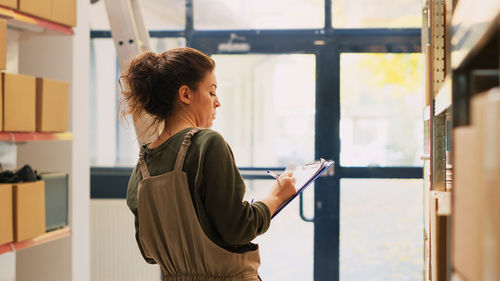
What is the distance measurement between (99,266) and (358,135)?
1.89m

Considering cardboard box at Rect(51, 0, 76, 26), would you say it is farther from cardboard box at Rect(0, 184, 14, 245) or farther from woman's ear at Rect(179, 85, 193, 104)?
woman's ear at Rect(179, 85, 193, 104)

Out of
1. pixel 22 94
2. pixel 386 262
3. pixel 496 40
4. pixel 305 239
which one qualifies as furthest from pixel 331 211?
pixel 496 40

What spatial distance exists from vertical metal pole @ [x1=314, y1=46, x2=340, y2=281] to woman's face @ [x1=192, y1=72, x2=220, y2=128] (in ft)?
7.05

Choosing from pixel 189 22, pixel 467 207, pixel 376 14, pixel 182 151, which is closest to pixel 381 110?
pixel 376 14

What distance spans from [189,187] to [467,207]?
0.75 metres

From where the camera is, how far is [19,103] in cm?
233

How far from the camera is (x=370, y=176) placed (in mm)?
3379

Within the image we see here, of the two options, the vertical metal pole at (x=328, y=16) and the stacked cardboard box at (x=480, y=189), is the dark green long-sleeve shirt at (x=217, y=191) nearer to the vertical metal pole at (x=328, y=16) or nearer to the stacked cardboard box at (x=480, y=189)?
the stacked cardboard box at (x=480, y=189)

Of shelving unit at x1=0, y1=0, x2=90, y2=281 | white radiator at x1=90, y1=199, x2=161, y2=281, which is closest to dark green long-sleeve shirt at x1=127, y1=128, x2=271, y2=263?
shelving unit at x1=0, y1=0, x2=90, y2=281

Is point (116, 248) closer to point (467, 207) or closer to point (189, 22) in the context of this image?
point (189, 22)

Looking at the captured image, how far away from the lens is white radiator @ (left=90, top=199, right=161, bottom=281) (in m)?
3.44

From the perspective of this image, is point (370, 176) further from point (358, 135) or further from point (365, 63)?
point (365, 63)

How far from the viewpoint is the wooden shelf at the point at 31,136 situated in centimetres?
229

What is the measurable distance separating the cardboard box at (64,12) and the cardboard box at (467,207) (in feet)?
7.79
